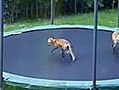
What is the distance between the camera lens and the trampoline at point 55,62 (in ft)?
7.03

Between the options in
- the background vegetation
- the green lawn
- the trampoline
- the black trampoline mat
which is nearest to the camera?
the trampoline

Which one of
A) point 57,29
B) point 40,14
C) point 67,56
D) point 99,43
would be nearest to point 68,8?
point 40,14

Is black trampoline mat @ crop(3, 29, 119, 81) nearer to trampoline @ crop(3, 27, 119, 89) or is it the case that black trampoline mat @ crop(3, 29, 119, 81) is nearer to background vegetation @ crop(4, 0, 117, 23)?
trampoline @ crop(3, 27, 119, 89)

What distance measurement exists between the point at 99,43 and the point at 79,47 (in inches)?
6.2

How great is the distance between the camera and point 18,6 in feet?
16.4

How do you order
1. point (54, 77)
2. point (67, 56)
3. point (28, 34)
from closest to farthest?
A: point (54, 77) → point (67, 56) → point (28, 34)

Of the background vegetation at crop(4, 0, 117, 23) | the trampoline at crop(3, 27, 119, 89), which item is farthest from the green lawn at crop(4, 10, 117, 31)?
the trampoline at crop(3, 27, 119, 89)

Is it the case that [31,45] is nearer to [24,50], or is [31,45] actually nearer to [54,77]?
[24,50]

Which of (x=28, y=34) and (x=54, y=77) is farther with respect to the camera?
(x=28, y=34)

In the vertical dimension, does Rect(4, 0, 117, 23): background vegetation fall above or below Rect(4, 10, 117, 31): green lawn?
above

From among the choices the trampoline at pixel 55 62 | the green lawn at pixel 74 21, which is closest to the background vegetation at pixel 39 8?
the green lawn at pixel 74 21

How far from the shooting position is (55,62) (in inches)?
100

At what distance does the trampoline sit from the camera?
214 centimetres

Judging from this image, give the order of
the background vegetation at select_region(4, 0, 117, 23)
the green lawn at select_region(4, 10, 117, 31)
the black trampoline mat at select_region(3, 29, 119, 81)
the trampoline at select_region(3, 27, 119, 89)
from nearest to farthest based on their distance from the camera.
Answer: the trampoline at select_region(3, 27, 119, 89), the black trampoline mat at select_region(3, 29, 119, 81), the green lawn at select_region(4, 10, 117, 31), the background vegetation at select_region(4, 0, 117, 23)
